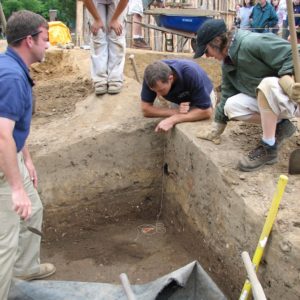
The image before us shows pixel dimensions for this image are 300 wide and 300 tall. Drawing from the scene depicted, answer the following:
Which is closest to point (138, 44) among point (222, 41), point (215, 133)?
point (215, 133)

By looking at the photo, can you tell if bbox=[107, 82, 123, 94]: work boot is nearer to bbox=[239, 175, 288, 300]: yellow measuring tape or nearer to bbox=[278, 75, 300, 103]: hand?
bbox=[278, 75, 300, 103]: hand

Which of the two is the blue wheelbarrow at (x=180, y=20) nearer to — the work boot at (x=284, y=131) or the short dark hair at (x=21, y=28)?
the work boot at (x=284, y=131)

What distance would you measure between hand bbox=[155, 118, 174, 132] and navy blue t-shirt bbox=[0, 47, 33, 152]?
1.82 metres

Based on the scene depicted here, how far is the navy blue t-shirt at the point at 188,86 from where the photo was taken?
4434 millimetres

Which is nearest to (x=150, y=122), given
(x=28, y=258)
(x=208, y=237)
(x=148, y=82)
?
(x=148, y=82)

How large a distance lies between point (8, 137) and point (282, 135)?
7.05 ft

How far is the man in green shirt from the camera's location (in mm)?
3396

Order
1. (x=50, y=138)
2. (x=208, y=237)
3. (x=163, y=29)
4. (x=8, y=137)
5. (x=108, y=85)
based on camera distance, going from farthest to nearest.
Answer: (x=163, y=29)
(x=108, y=85)
(x=50, y=138)
(x=208, y=237)
(x=8, y=137)

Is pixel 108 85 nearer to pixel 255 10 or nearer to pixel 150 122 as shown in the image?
pixel 150 122

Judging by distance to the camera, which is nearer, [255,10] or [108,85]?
[108,85]

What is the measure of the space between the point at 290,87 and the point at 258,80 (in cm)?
44

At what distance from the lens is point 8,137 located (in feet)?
8.56

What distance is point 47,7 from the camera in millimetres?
27328

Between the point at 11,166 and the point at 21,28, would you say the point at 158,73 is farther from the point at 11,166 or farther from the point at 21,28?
the point at 11,166
